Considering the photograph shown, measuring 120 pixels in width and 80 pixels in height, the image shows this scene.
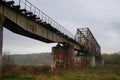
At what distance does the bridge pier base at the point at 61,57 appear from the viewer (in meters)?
37.6

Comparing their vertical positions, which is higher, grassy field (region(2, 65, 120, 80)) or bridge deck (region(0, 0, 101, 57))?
bridge deck (region(0, 0, 101, 57))

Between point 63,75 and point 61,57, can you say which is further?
point 61,57

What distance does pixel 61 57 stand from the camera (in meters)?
37.7

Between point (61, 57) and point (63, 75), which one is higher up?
point (61, 57)

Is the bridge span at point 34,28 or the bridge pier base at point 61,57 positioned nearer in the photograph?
the bridge span at point 34,28

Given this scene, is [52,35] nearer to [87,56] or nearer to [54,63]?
[54,63]

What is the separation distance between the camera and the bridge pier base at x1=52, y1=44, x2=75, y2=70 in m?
→ 37.6

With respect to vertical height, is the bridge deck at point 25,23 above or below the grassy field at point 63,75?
above

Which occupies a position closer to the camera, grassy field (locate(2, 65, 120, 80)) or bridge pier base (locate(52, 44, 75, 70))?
grassy field (locate(2, 65, 120, 80))

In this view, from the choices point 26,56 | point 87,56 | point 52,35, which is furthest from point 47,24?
point 26,56

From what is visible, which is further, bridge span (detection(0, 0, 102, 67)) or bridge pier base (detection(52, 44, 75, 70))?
bridge pier base (detection(52, 44, 75, 70))

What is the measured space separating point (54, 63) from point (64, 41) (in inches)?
157

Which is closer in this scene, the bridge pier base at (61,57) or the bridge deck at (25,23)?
the bridge deck at (25,23)

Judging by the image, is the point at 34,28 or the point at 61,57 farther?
the point at 61,57
